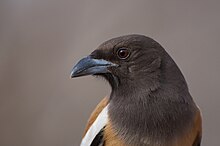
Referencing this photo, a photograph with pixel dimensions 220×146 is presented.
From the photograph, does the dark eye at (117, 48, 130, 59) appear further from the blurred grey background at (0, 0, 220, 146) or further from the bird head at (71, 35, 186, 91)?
the blurred grey background at (0, 0, 220, 146)

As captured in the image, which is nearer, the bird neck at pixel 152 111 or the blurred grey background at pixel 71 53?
the bird neck at pixel 152 111

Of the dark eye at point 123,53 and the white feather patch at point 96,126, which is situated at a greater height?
the dark eye at point 123,53

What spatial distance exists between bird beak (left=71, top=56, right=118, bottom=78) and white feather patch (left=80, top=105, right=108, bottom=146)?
13 centimetres

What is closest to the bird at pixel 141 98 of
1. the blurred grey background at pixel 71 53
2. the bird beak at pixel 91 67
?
the bird beak at pixel 91 67

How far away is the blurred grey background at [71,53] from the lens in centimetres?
245

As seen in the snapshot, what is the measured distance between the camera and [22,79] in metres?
2.89

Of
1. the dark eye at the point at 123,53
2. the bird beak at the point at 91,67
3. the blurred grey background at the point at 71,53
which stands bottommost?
the blurred grey background at the point at 71,53

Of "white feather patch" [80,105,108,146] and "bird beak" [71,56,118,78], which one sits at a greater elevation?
"bird beak" [71,56,118,78]

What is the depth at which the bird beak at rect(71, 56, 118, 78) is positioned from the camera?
138 cm

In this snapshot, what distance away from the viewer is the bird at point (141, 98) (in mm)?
1327

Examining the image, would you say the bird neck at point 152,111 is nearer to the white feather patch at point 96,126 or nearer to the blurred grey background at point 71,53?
the white feather patch at point 96,126

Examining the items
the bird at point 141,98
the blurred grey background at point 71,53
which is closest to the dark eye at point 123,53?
the bird at point 141,98

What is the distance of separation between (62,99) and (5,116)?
18.0 inches

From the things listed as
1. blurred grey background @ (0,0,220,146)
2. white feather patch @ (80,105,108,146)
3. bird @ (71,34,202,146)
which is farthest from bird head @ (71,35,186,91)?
blurred grey background @ (0,0,220,146)
